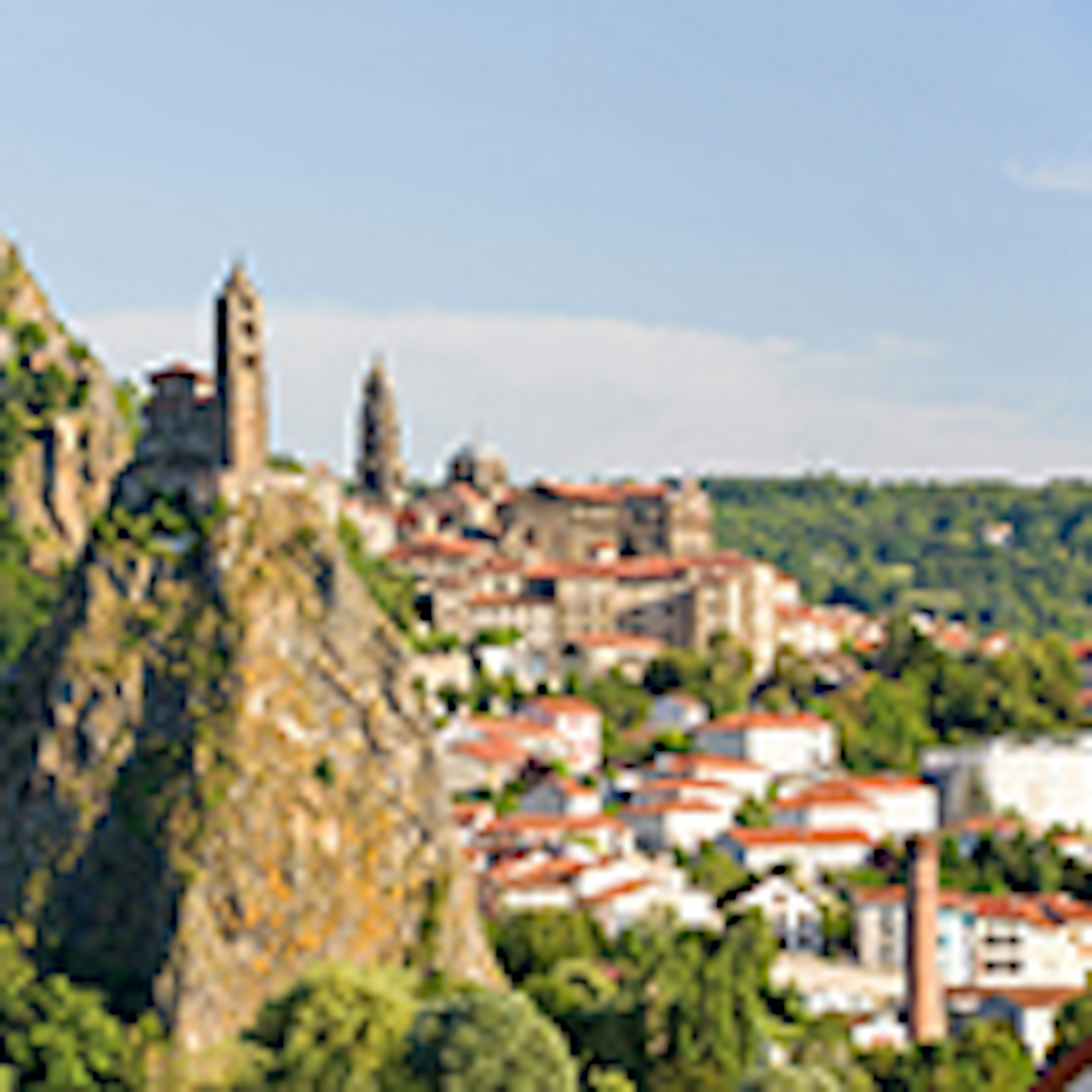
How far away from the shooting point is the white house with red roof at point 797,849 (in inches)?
3034

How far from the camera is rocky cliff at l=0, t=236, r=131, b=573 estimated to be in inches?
3718

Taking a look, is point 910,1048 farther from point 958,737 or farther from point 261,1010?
point 958,737

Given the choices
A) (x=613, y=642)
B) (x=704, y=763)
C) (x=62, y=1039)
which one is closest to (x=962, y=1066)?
(x=62, y=1039)

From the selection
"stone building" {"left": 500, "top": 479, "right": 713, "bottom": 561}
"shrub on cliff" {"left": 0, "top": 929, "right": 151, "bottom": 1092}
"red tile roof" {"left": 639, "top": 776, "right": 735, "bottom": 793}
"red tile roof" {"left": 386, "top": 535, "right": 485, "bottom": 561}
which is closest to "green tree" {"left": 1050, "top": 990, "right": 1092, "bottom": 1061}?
"red tile roof" {"left": 639, "top": 776, "right": 735, "bottom": 793}

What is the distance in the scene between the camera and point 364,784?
6925 cm

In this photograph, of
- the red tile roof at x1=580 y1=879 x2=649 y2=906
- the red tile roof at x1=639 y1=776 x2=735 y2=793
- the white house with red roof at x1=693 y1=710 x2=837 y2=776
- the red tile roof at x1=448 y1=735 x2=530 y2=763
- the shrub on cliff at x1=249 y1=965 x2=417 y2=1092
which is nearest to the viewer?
the shrub on cliff at x1=249 y1=965 x2=417 y2=1092

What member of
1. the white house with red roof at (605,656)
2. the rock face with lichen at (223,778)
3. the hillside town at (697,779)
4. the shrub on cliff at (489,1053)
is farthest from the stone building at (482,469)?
the shrub on cliff at (489,1053)

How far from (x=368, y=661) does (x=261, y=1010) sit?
13520 mm

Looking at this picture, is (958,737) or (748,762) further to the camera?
(958,737)

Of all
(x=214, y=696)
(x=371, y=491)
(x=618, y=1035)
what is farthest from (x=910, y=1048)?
(x=371, y=491)

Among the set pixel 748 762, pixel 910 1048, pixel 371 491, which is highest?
pixel 371 491

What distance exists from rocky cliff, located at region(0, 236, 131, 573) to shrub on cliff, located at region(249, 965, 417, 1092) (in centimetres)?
3690

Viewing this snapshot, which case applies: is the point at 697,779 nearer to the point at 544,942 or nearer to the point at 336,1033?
the point at 544,942

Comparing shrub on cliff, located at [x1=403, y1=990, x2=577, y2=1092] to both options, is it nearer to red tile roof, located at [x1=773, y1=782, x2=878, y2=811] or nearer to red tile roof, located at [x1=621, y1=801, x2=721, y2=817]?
red tile roof, located at [x1=621, y1=801, x2=721, y2=817]
